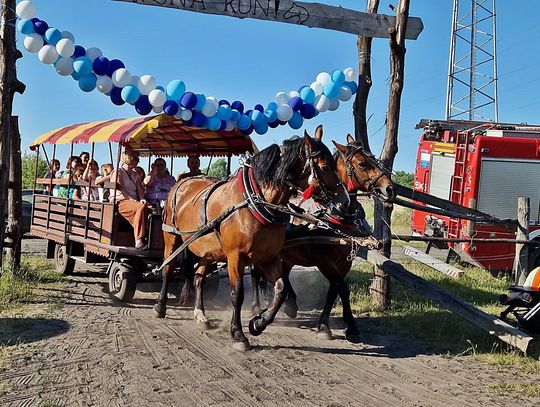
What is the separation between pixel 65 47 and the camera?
676cm

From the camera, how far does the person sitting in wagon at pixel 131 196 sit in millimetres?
7730

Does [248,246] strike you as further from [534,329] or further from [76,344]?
[534,329]

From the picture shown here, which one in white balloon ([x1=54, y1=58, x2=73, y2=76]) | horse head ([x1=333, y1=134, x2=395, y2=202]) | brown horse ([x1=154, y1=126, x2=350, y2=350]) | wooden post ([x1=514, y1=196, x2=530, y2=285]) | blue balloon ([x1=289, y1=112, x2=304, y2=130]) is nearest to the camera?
Result: brown horse ([x1=154, y1=126, x2=350, y2=350])

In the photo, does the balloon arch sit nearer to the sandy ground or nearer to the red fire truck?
the sandy ground

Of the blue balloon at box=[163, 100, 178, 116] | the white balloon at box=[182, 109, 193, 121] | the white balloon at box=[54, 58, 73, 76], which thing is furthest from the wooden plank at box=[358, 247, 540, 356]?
the white balloon at box=[54, 58, 73, 76]

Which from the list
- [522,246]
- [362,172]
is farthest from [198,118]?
[522,246]

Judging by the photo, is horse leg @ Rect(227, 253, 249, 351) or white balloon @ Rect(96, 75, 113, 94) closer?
horse leg @ Rect(227, 253, 249, 351)

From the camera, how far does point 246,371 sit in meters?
5.07

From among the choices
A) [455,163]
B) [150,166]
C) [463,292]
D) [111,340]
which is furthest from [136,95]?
[455,163]

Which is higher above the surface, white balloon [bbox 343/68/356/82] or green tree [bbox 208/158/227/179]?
white balloon [bbox 343/68/356/82]

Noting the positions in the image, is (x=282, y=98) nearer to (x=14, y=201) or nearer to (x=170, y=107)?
(x=170, y=107)

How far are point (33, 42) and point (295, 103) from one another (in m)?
3.57

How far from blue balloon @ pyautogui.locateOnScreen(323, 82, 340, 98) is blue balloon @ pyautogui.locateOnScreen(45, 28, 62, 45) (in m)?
3.64

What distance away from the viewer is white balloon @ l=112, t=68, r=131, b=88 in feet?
23.3
